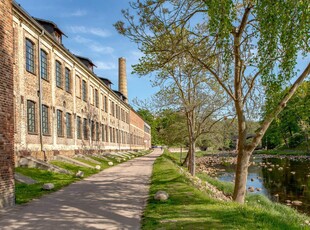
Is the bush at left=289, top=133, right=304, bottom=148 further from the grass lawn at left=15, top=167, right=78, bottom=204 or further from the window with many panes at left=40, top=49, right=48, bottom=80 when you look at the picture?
the grass lawn at left=15, top=167, right=78, bottom=204

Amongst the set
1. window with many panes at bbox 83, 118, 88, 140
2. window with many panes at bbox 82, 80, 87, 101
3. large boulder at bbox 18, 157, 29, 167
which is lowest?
large boulder at bbox 18, 157, 29, 167

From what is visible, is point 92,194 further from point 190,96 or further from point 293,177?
point 293,177

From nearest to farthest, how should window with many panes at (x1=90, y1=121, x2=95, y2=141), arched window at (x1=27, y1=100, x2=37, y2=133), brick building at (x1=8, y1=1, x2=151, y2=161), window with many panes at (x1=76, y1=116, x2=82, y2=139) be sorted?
brick building at (x1=8, y1=1, x2=151, y2=161), arched window at (x1=27, y1=100, x2=37, y2=133), window with many panes at (x1=76, y1=116, x2=82, y2=139), window with many panes at (x1=90, y1=121, x2=95, y2=141)

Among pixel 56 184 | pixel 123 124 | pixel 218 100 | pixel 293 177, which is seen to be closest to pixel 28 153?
pixel 56 184

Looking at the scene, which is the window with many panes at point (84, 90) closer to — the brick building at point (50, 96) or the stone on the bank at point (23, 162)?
the brick building at point (50, 96)

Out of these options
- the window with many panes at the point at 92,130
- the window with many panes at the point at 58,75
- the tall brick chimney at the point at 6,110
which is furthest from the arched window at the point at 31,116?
the window with many panes at the point at 92,130

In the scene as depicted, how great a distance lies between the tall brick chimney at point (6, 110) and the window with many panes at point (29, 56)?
372 inches

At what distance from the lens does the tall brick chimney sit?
827cm

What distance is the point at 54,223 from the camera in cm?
686

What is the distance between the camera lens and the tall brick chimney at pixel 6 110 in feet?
27.1

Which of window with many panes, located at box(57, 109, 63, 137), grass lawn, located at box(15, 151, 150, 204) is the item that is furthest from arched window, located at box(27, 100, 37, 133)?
window with many panes, located at box(57, 109, 63, 137)

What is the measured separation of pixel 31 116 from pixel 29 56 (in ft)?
11.2

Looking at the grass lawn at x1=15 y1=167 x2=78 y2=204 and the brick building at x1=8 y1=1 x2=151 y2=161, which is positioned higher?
the brick building at x1=8 y1=1 x2=151 y2=161

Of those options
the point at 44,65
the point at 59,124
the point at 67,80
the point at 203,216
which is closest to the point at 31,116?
the point at 44,65
